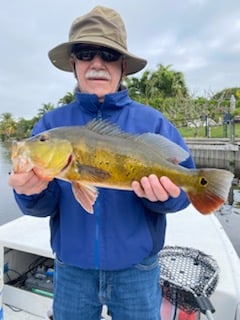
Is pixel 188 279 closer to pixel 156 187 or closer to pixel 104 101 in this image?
pixel 156 187

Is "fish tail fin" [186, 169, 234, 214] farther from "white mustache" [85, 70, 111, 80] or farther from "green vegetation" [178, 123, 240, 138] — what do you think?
"green vegetation" [178, 123, 240, 138]

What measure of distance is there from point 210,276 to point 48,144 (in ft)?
4.89

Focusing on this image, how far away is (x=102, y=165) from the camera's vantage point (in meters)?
1.45

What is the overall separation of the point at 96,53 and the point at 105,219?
2.74 feet

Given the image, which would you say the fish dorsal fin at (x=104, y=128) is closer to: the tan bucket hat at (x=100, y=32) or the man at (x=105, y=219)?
the man at (x=105, y=219)

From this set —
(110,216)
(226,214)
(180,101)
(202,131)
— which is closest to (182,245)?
(110,216)

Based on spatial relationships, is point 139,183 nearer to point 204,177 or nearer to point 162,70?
point 204,177

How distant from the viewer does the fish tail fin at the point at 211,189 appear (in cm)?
141

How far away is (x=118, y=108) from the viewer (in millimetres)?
1784

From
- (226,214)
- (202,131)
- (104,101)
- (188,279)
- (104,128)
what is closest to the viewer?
(104,128)

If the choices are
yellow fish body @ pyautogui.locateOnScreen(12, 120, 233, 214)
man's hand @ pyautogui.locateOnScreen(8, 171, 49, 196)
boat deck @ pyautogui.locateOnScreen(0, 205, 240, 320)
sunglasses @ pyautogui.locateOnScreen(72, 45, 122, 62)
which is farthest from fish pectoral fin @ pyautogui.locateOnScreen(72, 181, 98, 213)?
boat deck @ pyautogui.locateOnScreen(0, 205, 240, 320)

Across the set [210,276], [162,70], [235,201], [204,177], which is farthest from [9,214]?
[162,70]

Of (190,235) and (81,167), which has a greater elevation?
(81,167)

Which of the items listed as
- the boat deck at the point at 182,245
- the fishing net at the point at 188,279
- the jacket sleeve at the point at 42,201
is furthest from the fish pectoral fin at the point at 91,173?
the boat deck at the point at 182,245
